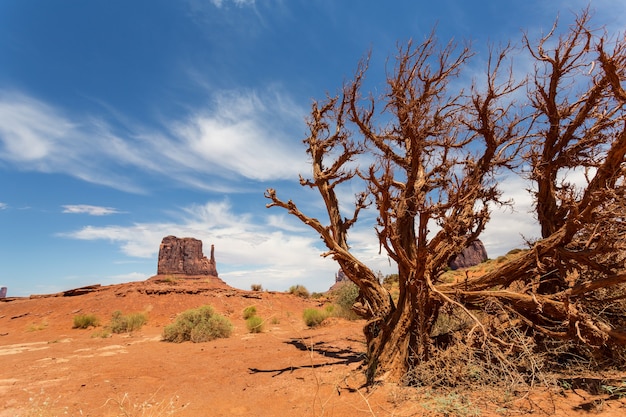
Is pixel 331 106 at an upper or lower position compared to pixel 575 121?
upper

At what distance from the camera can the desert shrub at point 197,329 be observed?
13.5 metres

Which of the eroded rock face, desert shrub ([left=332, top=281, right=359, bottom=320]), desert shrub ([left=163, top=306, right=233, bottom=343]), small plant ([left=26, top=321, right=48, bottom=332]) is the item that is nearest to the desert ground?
desert shrub ([left=163, top=306, right=233, bottom=343])

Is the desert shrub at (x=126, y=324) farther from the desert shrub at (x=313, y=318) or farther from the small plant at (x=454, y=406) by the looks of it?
the small plant at (x=454, y=406)

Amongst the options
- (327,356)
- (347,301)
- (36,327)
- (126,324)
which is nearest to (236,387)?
(327,356)

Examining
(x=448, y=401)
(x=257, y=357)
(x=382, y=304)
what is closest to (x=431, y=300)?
(x=382, y=304)

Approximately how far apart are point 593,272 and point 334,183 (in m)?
5.42

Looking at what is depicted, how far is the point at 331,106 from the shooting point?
9.64 meters

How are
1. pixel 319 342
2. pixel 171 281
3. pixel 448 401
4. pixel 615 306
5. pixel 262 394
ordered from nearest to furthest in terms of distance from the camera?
1. pixel 448 401
2. pixel 615 306
3. pixel 262 394
4. pixel 319 342
5. pixel 171 281

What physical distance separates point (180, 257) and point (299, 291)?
53524 millimetres

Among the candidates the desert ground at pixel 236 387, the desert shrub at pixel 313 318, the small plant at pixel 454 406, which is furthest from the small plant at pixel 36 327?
the small plant at pixel 454 406

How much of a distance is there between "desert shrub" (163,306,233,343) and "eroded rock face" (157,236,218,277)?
6426cm

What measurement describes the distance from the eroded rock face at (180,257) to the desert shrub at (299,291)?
50235mm

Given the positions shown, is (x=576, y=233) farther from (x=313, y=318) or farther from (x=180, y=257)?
(x=180, y=257)

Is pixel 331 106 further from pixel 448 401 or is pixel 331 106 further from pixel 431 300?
pixel 448 401
